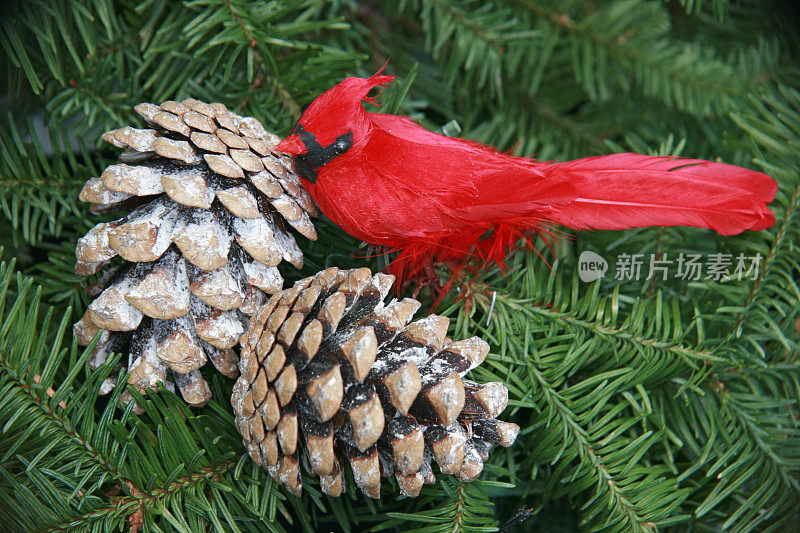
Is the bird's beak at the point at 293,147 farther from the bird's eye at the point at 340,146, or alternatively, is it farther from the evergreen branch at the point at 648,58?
Answer: the evergreen branch at the point at 648,58

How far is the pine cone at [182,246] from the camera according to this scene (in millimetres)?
394

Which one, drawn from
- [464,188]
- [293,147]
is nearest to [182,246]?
[293,147]

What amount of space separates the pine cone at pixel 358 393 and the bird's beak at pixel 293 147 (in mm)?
110

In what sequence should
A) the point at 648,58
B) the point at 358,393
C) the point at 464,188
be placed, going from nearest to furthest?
the point at 358,393 → the point at 464,188 → the point at 648,58

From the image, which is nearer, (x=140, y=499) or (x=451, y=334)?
(x=140, y=499)

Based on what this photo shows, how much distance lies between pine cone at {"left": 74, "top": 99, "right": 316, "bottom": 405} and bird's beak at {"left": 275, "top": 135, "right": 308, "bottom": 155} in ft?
0.05

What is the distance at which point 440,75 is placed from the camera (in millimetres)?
672

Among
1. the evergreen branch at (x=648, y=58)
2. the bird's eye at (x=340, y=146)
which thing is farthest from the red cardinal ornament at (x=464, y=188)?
the evergreen branch at (x=648, y=58)

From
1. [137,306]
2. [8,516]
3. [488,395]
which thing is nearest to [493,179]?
[488,395]

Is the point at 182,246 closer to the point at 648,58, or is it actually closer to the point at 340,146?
the point at 340,146

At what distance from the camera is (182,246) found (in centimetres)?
39

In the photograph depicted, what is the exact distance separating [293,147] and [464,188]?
0.49 ft

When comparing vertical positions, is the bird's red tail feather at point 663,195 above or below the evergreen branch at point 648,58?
below

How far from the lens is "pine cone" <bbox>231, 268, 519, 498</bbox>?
1.18ft
